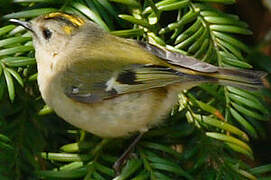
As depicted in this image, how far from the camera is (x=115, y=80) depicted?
5.28 ft

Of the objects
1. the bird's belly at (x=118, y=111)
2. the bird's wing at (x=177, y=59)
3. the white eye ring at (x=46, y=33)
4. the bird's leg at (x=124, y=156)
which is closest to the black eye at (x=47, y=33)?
the white eye ring at (x=46, y=33)

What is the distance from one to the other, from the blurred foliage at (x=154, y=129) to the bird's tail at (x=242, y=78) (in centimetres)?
8

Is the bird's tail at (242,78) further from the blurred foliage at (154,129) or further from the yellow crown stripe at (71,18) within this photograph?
the yellow crown stripe at (71,18)

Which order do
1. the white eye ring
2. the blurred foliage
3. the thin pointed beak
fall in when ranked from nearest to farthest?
1. the blurred foliage
2. the thin pointed beak
3. the white eye ring

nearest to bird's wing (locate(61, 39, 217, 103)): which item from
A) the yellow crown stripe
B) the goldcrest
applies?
the goldcrest

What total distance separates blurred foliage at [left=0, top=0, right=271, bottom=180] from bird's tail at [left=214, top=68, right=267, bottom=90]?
8cm

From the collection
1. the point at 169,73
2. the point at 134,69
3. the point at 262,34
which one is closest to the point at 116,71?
the point at 134,69

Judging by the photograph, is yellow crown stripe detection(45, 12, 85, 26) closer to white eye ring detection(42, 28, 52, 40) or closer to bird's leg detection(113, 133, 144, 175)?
white eye ring detection(42, 28, 52, 40)

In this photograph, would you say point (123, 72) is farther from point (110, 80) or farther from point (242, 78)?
point (242, 78)

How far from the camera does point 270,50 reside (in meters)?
2.43

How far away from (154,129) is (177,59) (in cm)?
23

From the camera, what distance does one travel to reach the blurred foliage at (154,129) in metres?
1.40

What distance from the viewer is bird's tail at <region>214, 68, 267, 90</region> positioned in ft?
4.67

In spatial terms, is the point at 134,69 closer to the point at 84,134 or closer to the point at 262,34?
the point at 84,134
